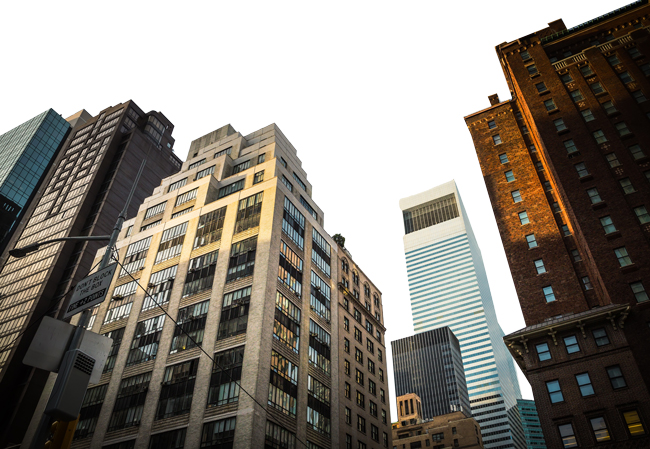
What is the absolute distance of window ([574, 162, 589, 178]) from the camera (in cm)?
5391

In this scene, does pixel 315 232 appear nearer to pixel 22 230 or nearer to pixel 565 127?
pixel 565 127

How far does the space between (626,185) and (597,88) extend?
18478 millimetres

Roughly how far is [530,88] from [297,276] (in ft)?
139

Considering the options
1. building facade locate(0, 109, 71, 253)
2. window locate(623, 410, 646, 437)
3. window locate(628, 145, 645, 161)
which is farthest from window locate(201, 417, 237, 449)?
building facade locate(0, 109, 71, 253)

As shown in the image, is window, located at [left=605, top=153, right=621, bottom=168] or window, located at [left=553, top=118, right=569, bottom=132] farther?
window, located at [left=553, top=118, right=569, bottom=132]

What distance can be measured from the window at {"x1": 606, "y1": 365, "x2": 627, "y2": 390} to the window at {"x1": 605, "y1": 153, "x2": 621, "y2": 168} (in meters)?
24.0

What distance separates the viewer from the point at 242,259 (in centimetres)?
5888

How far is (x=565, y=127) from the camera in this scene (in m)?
58.8

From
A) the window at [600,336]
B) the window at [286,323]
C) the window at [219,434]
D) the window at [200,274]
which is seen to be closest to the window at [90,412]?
the window at [200,274]

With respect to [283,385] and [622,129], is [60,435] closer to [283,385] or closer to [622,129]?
[283,385]

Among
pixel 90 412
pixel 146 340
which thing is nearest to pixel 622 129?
pixel 146 340

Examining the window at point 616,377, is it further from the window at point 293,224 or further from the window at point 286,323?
the window at point 293,224

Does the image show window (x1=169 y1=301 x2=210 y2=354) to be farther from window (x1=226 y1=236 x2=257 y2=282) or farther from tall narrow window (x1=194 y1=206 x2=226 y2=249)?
tall narrow window (x1=194 y1=206 x2=226 y2=249)

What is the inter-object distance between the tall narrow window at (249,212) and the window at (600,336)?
3994cm
